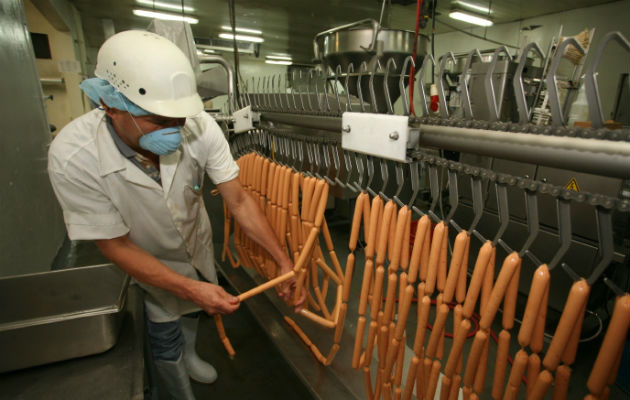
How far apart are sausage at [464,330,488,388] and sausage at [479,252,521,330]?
0.10 feet

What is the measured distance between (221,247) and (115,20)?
6.43 metres

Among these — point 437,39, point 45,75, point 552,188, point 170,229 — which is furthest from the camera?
point 437,39

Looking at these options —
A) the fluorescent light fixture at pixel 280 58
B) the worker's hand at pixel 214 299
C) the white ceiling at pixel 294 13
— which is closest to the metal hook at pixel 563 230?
the worker's hand at pixel 214 299

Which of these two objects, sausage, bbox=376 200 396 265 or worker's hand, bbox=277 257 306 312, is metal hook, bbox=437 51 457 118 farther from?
worker's hand, bbox=277 257 306 312

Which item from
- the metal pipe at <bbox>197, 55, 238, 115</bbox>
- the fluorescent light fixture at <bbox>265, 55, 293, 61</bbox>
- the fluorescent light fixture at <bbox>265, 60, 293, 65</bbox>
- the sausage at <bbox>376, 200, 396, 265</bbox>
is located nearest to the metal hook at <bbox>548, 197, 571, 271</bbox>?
the sausage at <bbox>376, 200, 396, 265</bbox>

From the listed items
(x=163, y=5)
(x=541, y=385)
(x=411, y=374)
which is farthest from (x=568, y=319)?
(x=163, y=5)

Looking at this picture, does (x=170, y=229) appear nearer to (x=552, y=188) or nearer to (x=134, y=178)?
(x=134, y=178)

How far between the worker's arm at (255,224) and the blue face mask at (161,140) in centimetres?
37

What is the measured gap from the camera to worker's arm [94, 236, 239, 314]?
1171mm

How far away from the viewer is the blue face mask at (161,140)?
1.12 meters

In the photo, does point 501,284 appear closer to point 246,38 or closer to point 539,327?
point 539,327

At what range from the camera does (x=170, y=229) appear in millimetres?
1355

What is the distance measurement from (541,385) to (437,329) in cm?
24

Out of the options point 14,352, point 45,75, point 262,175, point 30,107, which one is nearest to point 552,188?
point 262,175
